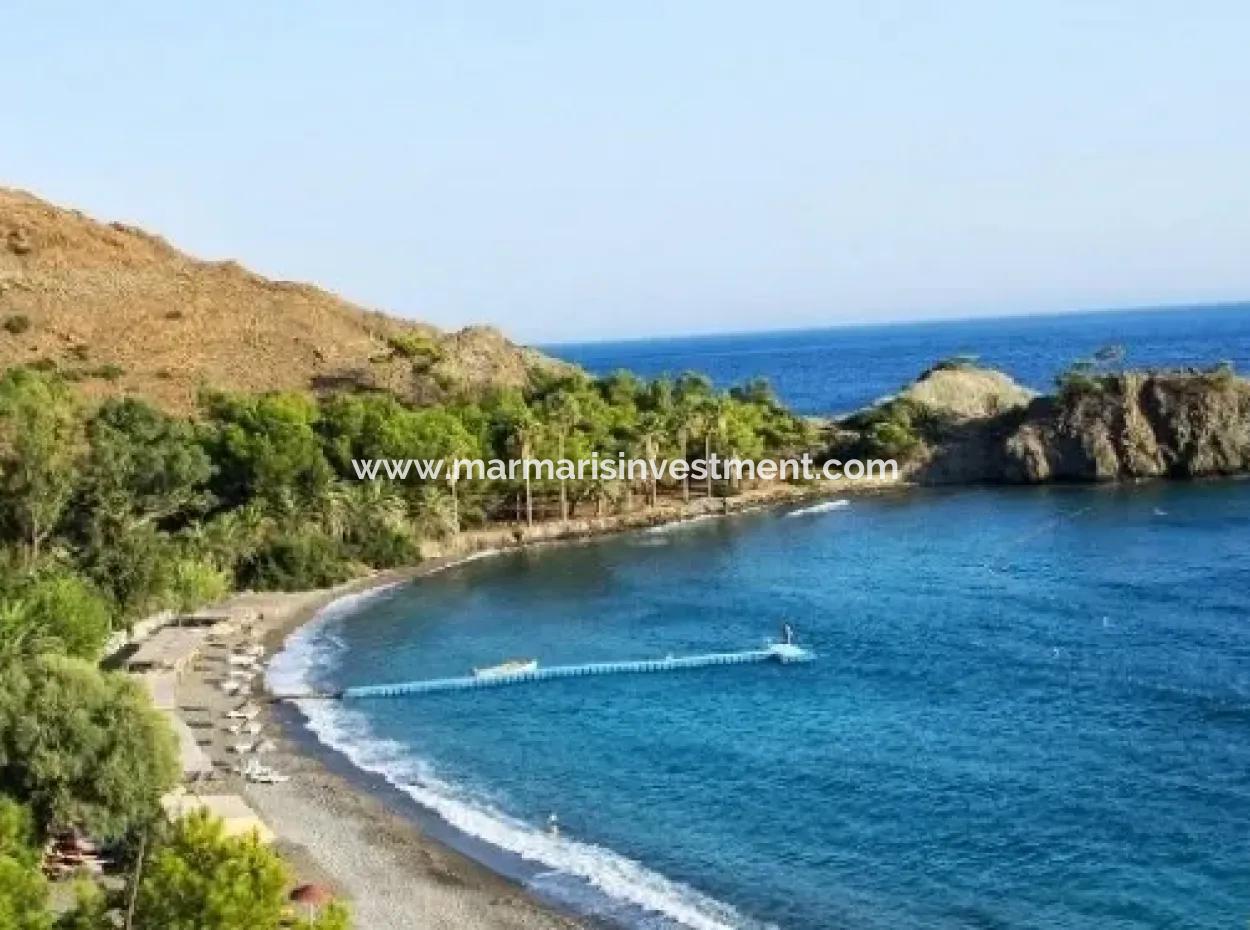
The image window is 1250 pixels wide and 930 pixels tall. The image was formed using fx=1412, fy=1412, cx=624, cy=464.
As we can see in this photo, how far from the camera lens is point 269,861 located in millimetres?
26125

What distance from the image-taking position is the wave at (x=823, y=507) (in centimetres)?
10688

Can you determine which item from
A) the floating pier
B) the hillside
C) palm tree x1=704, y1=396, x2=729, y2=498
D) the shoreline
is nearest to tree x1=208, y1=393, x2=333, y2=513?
the shoreline

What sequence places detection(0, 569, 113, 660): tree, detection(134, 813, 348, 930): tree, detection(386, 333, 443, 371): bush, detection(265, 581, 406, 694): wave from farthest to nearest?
detection(386, 333, 443, 371): bush
detection(265, 581, 406, 694): wave
detection(0, 569, 113, 660): tree
detection(134, 813, 348, 930): tree

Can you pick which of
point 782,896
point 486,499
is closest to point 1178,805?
point 782,896

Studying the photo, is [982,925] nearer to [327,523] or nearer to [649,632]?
[649,632]

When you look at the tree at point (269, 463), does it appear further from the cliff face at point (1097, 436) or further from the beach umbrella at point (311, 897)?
the cliff face at point (1097, 436)

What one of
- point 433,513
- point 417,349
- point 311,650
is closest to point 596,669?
point 311,650

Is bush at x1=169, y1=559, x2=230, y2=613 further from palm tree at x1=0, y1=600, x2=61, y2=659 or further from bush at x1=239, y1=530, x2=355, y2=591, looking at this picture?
palm tree at x1=0, y1=600, x2=61, y2=659

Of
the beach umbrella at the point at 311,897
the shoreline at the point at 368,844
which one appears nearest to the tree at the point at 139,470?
the shoreline at the point at 368,844

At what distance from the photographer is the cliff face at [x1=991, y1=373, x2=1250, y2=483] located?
118 m

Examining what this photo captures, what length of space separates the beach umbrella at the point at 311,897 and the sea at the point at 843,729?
5.69 meters

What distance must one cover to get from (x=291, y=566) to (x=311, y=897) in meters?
46.8

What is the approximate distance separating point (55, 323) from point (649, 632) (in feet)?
276

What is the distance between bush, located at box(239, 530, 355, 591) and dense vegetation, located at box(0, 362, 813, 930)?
0.39ft
